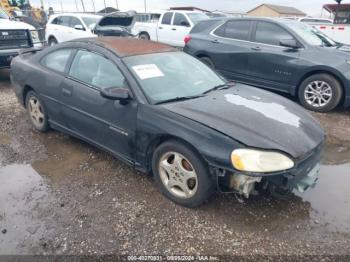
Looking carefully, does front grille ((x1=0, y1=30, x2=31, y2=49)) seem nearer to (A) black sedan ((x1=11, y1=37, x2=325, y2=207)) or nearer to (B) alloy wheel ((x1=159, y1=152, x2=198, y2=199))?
(A) black sedan ((x1=11, y1=37, x2=325, y2=207))

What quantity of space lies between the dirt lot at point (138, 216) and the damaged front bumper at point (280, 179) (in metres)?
0.31

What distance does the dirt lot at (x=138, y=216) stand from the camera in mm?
2449

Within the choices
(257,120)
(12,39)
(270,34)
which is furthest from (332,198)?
(12,39)

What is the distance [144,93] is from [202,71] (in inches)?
41.4

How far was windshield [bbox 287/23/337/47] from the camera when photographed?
5865 millimetres

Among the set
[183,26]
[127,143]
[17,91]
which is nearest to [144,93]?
[127,143]

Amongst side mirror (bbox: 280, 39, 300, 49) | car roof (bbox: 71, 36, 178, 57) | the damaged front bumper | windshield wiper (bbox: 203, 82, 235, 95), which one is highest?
car roof (bbox: 71, 36, 178, 57)

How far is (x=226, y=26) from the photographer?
6.83 meters

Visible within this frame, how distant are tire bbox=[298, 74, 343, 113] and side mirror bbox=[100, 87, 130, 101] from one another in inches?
156

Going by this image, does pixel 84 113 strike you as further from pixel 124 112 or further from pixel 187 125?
pixel 187 125

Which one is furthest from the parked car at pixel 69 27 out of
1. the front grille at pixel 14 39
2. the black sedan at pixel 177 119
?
the black sedan at pixel 177 119

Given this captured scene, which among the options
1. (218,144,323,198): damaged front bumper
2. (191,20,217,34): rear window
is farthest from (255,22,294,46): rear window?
(218,144,323,198): damaged front bumper

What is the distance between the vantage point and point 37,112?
174 inches

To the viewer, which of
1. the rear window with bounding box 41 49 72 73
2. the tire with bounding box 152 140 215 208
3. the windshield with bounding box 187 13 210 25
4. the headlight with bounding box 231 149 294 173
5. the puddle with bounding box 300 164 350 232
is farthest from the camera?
the windshield with bounding box 187 13 210 25
